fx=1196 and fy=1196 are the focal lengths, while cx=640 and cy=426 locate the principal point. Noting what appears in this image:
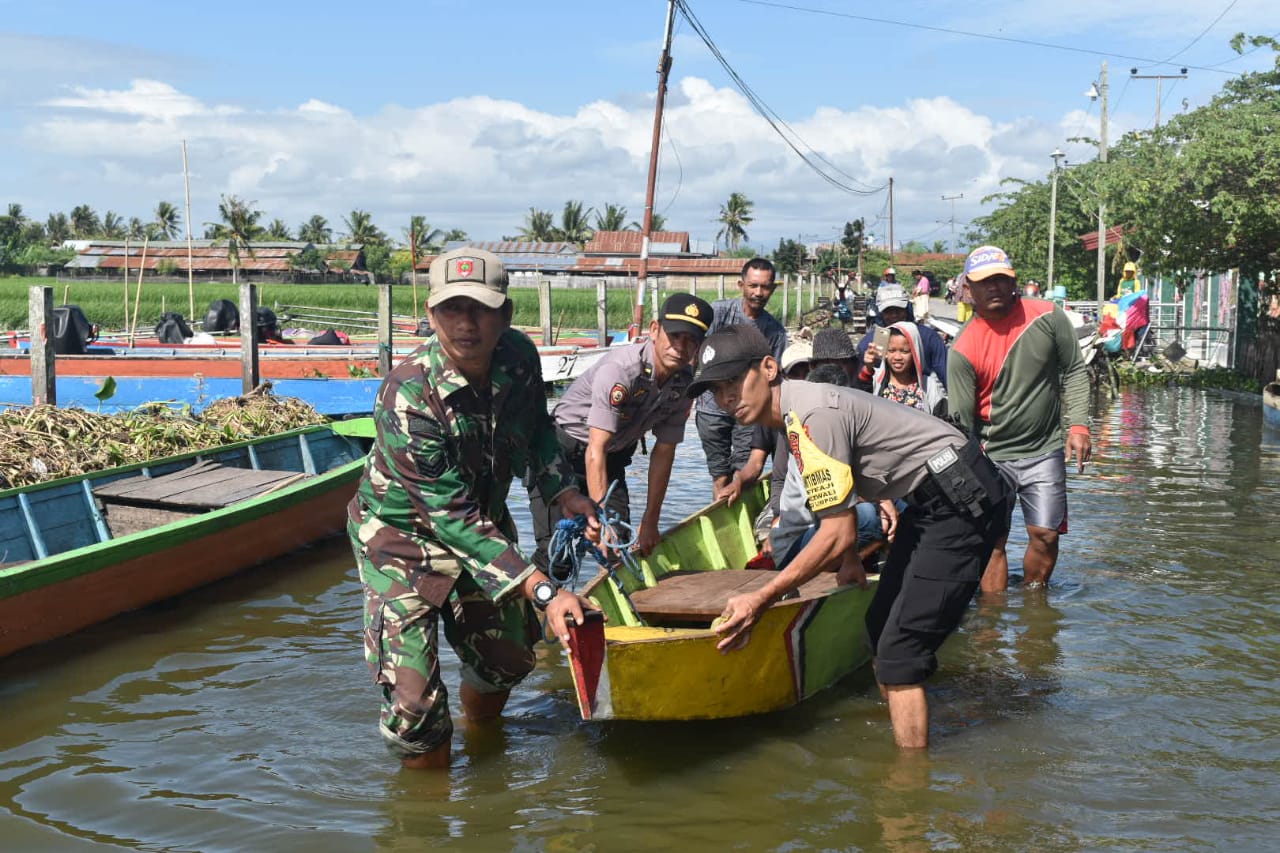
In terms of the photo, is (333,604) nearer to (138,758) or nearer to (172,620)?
(172,620)

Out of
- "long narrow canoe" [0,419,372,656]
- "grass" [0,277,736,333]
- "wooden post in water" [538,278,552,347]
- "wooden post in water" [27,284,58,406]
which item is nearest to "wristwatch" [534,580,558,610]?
"long narrow canoe" [0,419,372,656]

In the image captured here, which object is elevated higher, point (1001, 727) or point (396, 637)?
point (396, 637)

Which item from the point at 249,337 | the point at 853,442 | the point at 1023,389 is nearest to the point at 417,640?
the point at 853,442

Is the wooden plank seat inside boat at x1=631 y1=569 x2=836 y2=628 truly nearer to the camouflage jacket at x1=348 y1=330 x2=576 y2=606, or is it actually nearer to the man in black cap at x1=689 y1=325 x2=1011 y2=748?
the man in black cap at x1=689 y1=325 x2=1011 y2=748

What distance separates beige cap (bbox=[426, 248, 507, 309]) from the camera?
3.97m

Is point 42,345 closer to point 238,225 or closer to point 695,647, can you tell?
point 695,647

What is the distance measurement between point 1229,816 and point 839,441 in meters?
2.17

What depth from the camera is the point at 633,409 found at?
6047 mm

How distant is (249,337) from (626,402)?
430 inches

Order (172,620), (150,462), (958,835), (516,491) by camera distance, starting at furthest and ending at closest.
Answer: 1. (516,491)
2. (150,462)
3. (172,620)
4. (958,835)

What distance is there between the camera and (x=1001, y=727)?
5.50m

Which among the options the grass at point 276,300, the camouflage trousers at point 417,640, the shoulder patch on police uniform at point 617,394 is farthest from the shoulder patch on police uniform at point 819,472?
the grass at point 276,300

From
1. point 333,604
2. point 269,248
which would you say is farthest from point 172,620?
point 269,248

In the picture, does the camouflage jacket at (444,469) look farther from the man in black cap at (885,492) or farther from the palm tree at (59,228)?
the palm tree at (59,228)
